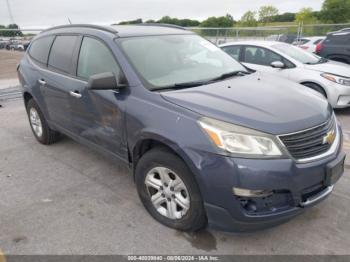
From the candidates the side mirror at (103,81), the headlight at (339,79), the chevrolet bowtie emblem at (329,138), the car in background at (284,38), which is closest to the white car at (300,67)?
the headlight at (339,79)

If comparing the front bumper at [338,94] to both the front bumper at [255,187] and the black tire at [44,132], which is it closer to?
the front bumper at [255,187]

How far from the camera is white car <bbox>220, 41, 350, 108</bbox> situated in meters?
6.39

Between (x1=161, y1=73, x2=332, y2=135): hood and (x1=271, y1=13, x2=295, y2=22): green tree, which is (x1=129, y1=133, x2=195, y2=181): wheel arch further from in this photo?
(x1=271, y1=13, x2=295, y2=22): green tree

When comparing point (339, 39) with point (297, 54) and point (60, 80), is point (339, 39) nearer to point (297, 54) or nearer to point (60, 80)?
point (297, 54)

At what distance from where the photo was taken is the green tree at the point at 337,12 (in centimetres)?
4903

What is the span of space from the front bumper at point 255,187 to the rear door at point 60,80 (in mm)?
2103

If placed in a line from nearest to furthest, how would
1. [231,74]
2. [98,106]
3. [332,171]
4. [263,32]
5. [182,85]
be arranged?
[332,171], [182,85], [98,106], [231,74], [263,32]

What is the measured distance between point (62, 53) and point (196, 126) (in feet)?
8.16

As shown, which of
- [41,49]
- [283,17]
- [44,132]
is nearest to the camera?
[41,49]

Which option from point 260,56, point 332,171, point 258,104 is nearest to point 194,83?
Answer: point 258,104

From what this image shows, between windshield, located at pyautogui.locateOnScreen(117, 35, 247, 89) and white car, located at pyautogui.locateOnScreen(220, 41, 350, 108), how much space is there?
256 centimetres

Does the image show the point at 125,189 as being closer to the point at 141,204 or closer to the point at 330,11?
the point at 141,204

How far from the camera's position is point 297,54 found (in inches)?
286

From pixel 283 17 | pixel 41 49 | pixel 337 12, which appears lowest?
pixel 283 17
